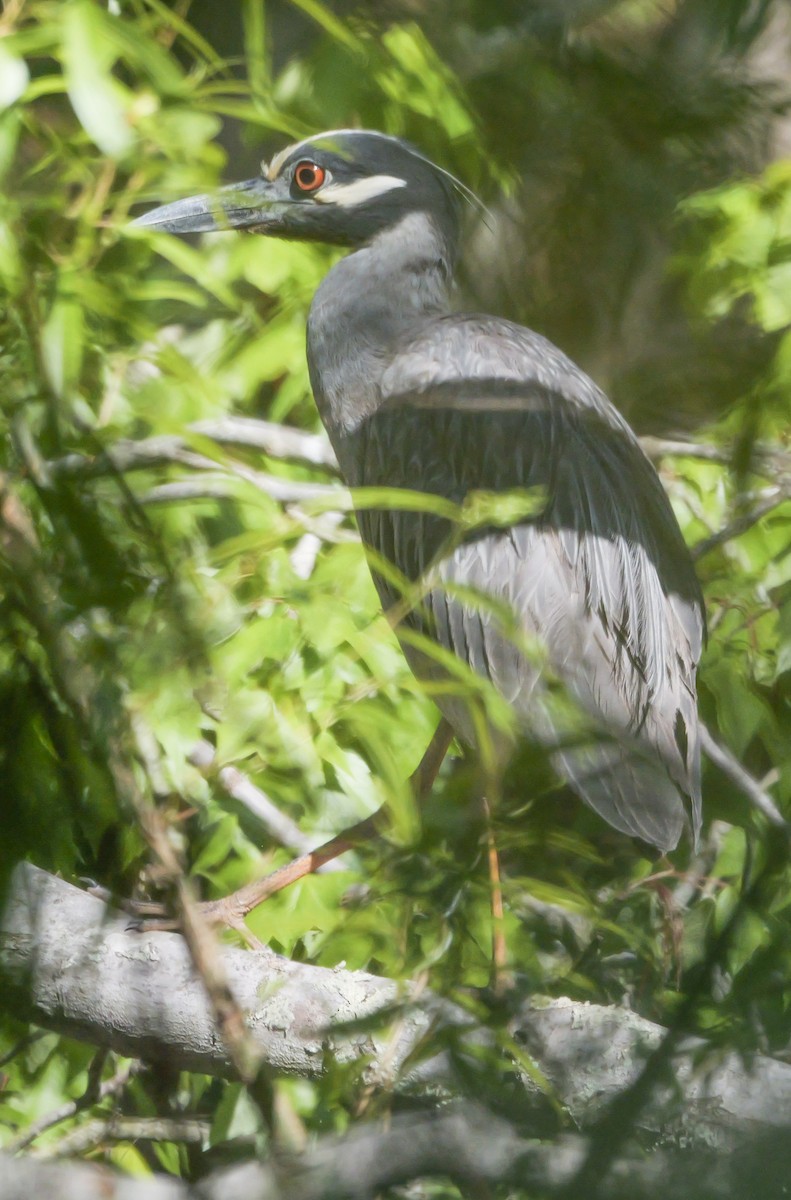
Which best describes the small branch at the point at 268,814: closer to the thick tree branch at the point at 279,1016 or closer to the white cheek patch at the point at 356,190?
the thick tree branch at the point at 279,1016

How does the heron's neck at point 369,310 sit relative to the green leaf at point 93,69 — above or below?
below

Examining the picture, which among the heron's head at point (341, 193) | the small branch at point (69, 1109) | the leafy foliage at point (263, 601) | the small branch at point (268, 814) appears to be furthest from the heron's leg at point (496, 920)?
the heron's head at point (341, 193)

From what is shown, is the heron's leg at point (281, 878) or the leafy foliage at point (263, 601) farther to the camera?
the heron's leg at point (281, 878)

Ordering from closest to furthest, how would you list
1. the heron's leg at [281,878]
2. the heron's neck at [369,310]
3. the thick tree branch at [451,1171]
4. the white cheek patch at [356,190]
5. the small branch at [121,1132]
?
the thick tree branch at [451,1171] < the small branch at [121,1132] < the heron's leg at [281,878] < the heron's neck at [369,310] < the white cheek patch at [356,190]

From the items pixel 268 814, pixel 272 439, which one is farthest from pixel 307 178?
pixel 268 814

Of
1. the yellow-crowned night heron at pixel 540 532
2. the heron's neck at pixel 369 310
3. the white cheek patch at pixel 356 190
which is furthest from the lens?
the white cheek patch at pixel 356 190

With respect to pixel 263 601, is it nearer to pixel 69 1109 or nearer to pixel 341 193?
pixel 69 1109

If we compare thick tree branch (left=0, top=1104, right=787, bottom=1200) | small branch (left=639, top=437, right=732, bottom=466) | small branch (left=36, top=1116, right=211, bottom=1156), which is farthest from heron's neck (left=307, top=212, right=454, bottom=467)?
thick tree branch (left=0, top=1104, right=787, bottom=1200)

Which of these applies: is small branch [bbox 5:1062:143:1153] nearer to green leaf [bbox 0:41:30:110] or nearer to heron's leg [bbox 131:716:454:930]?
heron's leg [bbox 131:716:454:930]

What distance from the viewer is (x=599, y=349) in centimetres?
188

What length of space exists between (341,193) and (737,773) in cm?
121

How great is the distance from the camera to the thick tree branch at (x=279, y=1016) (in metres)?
0.94

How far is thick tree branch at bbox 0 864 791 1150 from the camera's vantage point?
3.08ft

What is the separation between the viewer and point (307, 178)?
2.08 meters
